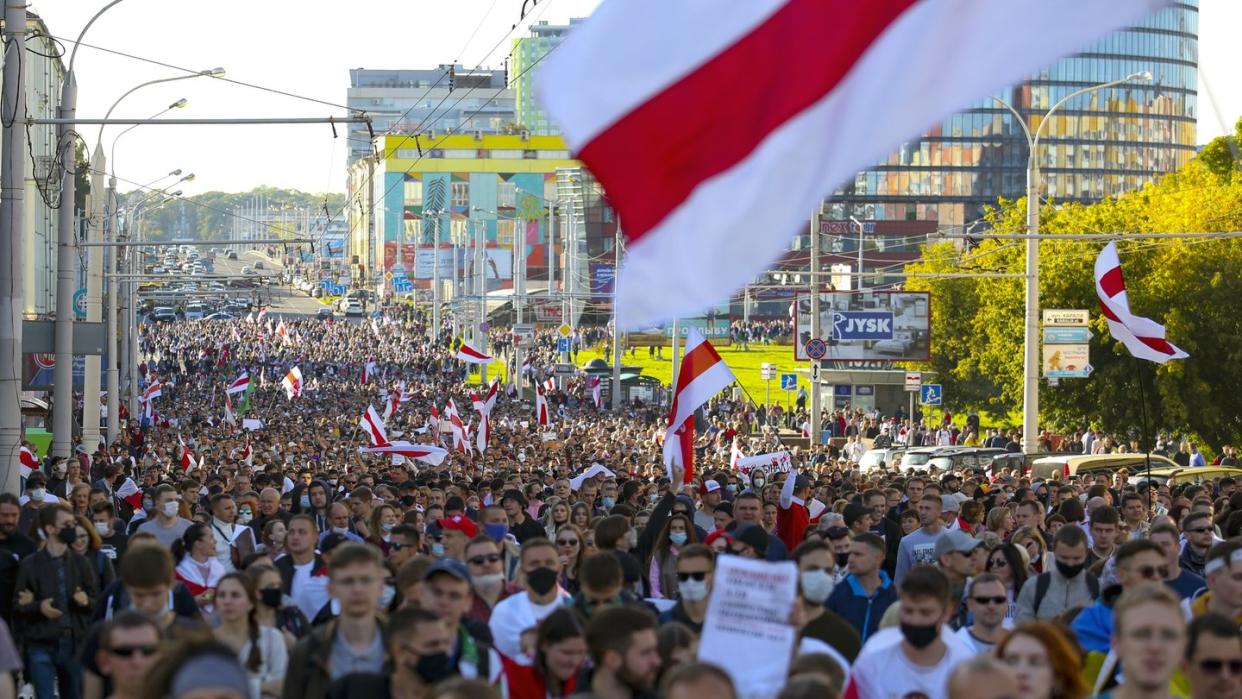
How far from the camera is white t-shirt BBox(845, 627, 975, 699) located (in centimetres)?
731

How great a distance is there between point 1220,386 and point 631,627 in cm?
3945

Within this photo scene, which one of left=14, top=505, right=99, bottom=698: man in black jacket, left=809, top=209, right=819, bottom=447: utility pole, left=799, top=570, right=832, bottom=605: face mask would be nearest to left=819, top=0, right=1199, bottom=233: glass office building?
left=809, top=209, right=819, bottom=447: utility pole

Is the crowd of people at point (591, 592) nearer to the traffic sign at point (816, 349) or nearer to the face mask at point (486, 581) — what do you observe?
the face mask at point (486, 581)

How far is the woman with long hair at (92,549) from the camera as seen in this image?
11.6m

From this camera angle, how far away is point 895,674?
7.35 meters

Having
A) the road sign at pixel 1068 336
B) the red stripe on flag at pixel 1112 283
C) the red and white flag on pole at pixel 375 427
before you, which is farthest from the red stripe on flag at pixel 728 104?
the road sign at pixel 1068 336

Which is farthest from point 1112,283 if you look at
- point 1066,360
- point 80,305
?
point 80,305

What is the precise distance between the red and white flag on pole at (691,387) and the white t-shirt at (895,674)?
9473 millimetres

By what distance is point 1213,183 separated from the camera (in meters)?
47.6

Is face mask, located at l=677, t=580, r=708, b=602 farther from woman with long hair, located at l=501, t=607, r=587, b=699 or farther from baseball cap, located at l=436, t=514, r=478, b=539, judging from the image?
baseball cap, located at l=436, t=514, r=478, b=539

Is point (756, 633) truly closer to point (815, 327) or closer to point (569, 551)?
point (569, 551)

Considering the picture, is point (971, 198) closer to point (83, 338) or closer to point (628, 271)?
point (83, 338)

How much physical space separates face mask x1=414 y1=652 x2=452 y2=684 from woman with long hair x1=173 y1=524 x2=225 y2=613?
15.0ft

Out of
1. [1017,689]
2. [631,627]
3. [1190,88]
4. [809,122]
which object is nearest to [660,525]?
[631,627]
